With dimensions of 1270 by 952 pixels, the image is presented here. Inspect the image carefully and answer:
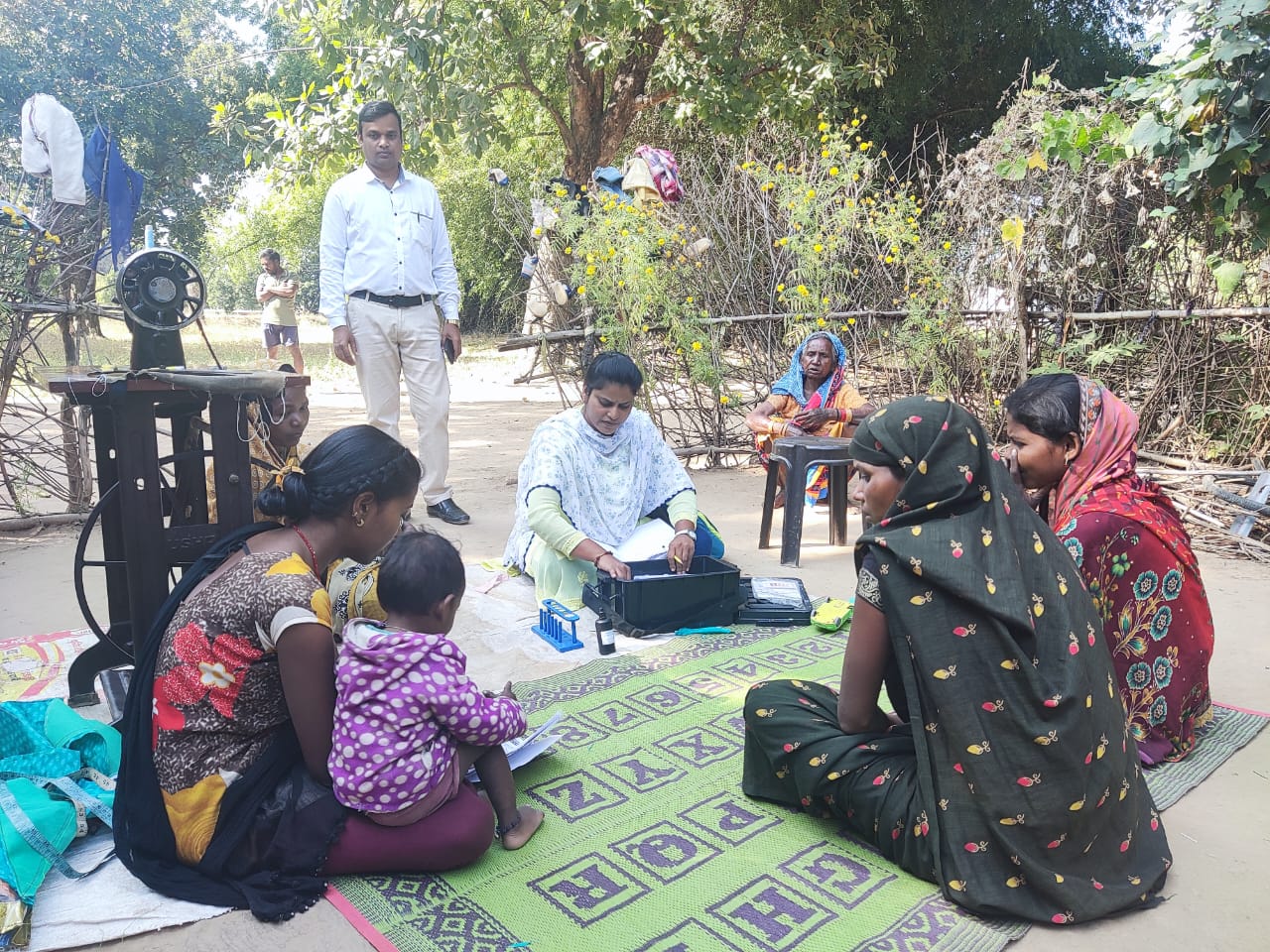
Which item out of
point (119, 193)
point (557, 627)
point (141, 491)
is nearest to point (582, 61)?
point (119, 193)

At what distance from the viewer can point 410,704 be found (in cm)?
199

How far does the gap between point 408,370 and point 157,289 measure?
7.71 feet

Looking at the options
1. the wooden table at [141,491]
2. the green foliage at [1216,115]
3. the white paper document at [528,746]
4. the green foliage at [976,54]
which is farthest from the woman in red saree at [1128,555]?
the green foliage at [976,54]

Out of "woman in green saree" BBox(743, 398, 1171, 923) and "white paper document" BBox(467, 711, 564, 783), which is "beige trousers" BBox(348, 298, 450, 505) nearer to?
"white paper document" BBox(467, 711, 564, 783)

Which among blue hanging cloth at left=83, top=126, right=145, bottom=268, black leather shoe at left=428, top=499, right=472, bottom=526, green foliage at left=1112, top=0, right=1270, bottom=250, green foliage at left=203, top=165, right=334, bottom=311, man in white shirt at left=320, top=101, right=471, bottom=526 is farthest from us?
green foliage at left=203, top=165, right=334, bottom=311

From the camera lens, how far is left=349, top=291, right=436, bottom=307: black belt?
523 centimetres

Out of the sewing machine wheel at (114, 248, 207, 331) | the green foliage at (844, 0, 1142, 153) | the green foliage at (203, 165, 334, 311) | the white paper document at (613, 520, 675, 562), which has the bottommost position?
the white paper document at (613, 520, 675, 562)

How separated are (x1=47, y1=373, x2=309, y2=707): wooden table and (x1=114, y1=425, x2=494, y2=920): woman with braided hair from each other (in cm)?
82

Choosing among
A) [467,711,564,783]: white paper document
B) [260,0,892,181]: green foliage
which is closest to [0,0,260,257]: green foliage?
[260,0,892,181]: green foliage

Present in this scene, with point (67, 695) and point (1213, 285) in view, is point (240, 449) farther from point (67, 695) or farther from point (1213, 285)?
point (1213, 285)

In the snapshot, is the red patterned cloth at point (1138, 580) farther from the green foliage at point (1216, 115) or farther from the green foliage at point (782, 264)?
the green foliage at point (782, 264)

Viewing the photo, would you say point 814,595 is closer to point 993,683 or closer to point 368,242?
point 993,683

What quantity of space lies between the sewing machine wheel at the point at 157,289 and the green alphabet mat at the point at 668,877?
1.88 m

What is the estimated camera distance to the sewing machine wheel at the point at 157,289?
9.80 ft
